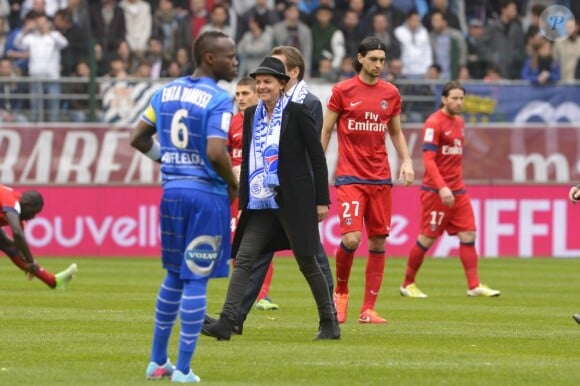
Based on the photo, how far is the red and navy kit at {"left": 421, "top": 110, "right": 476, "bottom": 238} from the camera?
17.2m

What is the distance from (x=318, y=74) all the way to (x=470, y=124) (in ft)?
9.68

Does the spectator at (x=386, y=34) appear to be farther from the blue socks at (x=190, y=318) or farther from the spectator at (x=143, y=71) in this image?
the blue socks at (x=190, y=318)

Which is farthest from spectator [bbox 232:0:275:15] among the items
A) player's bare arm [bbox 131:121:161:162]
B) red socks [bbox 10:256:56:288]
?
player's bare arm [bbox 131:121:161:162]

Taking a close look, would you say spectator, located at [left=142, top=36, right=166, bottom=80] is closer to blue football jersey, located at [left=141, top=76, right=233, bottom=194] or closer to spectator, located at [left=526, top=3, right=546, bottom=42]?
spectator, located at [left=526, top=3, right=546, bottom=42]

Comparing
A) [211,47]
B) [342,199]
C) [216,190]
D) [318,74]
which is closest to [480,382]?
[216,190]

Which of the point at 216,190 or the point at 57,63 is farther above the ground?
the point at 57,63

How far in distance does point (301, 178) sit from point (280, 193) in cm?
20

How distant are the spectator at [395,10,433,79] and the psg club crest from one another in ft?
48.9

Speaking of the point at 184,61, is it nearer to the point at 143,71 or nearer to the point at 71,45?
the point at 143,71

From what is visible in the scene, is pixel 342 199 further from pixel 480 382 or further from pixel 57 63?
pixel 57 63

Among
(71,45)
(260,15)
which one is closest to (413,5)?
(260,15)

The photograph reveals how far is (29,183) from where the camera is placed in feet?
81.1

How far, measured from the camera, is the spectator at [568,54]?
26906 millimetres

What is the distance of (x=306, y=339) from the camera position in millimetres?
11461
